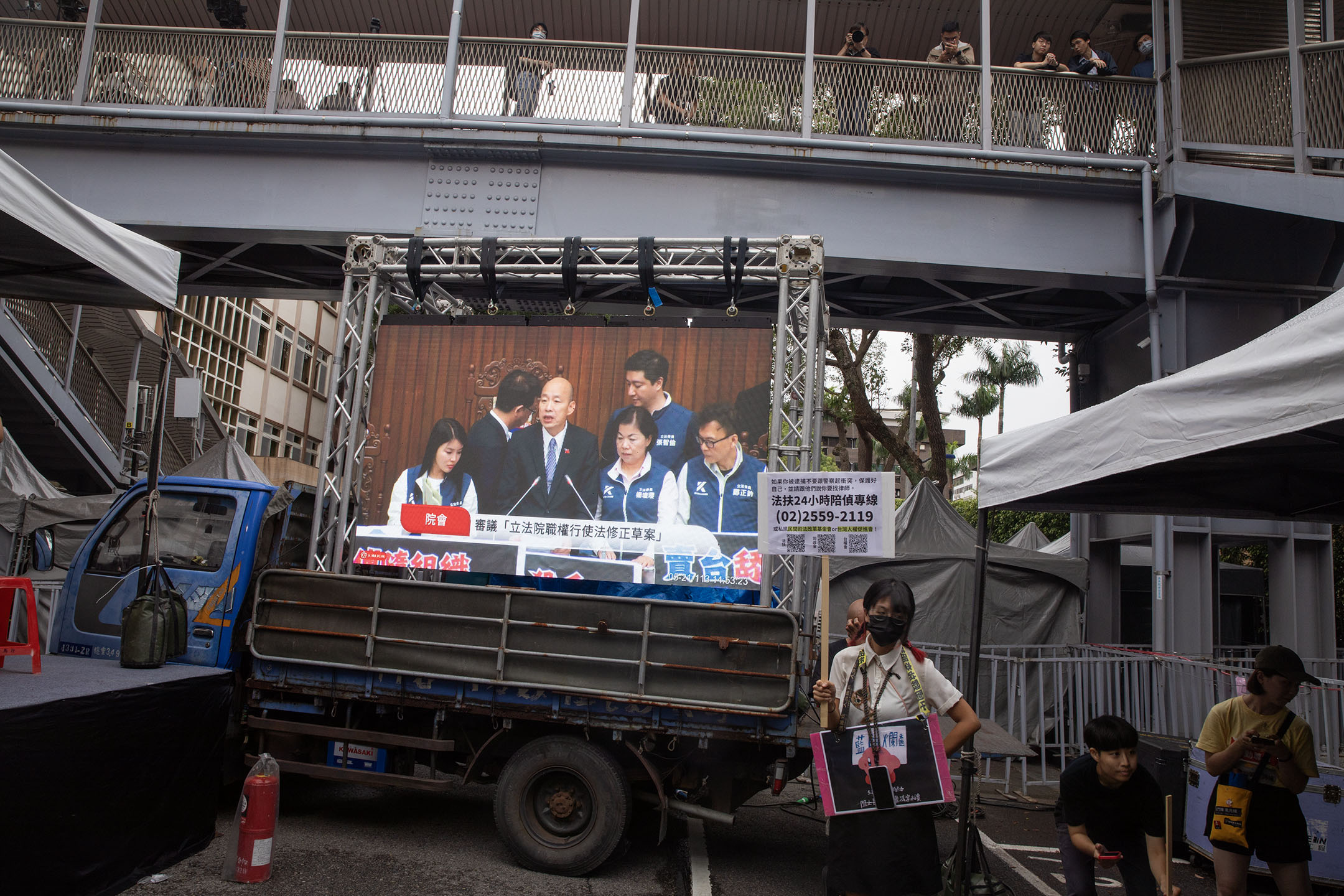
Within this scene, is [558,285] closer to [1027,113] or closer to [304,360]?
[1027,113]

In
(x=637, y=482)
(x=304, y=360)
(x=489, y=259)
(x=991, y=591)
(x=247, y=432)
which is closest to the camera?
(x=637, y=482)

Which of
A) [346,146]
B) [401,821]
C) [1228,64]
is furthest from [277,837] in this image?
[1228,64]

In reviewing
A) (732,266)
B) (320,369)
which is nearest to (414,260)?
(732,266)

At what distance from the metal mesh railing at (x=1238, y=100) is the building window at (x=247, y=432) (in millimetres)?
27396

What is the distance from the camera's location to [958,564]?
40.8ft

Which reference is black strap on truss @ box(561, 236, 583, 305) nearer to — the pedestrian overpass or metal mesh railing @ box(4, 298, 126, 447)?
the pedestrian overpass

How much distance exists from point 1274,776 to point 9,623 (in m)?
6.76

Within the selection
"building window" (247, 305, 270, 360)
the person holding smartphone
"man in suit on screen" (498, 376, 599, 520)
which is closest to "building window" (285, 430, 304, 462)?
"building window" (247, 305, 270, 360)

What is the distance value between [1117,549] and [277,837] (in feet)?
37.6

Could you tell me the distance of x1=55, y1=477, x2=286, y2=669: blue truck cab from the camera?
20.9 ft

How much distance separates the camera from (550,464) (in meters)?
8.09

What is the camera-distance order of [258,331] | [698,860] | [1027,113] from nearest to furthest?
[698,860], [1027,113], [258,331]

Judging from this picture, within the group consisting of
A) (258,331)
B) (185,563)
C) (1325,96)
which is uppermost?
(258,331)

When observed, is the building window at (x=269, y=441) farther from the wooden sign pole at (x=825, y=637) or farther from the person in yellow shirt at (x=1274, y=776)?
the person in yellow shirt at (x=1274, y=776)
